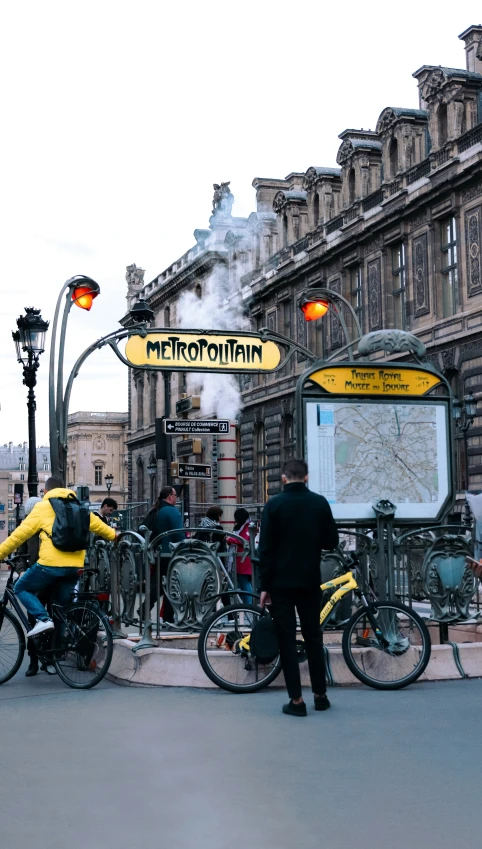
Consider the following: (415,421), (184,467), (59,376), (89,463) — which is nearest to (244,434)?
(184,467)

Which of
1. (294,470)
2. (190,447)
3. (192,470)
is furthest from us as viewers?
(190,447)

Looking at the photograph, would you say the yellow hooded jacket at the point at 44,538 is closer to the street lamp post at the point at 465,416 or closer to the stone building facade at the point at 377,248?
the street lamp post at the point at 465,416

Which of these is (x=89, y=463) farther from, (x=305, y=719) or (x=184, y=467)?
(x=305, y=719)

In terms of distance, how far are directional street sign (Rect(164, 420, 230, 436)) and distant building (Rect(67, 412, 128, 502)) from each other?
4234 inches

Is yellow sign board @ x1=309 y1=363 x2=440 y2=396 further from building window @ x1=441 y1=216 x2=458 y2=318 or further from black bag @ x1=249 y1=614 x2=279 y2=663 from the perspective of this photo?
building window @ x1=441 y1=216 x2=458 y2=318

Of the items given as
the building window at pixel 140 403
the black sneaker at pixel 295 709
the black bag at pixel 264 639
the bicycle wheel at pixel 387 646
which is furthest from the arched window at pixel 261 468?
the black sneaker at pixel 295 709

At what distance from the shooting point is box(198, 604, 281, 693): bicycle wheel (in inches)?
347

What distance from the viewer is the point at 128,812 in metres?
5.21

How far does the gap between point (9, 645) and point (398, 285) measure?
101 ft

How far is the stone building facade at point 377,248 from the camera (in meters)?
33.5

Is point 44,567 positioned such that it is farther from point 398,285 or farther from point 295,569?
point 398,285

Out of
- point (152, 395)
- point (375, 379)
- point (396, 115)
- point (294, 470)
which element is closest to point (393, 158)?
point (396, 115)

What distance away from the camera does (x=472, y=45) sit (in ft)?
120

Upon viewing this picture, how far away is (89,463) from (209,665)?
12114cm
